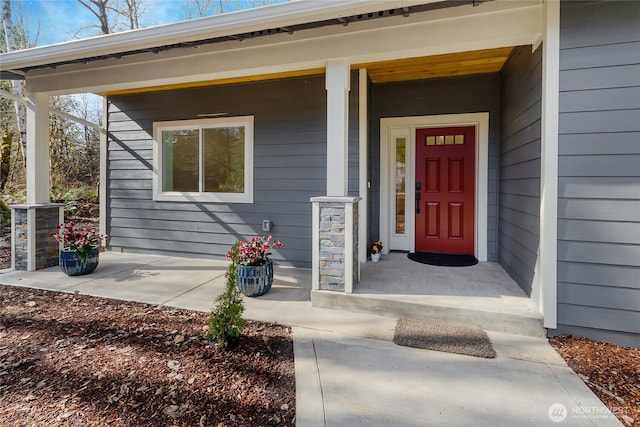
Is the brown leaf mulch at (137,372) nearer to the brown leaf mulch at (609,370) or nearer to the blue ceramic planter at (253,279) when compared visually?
the blue ceramic planter at (253,279)

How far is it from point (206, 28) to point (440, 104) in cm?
308

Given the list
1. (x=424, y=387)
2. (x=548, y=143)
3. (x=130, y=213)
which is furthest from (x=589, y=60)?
(x=130, y=213)

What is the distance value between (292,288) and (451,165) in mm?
2818

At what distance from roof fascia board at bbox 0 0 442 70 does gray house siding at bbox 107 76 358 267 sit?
65.8 inches

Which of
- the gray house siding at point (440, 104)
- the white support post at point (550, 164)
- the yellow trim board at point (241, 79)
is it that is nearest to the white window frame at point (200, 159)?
the yellow trim board at point (241, 79)

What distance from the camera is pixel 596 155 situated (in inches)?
96.5

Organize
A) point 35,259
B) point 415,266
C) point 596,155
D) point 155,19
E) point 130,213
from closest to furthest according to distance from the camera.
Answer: point 596,155, point 415,266, point 35,259, point 130,213, point 155,19

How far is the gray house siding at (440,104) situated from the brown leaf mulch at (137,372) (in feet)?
9.24

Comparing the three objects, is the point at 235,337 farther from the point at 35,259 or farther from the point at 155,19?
the point at 155,19

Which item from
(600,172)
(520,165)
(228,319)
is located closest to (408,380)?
(228,319)

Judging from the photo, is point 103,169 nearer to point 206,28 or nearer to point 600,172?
point 206,28

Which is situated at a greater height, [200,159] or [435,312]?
[200,159]

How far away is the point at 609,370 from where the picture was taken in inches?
84.6

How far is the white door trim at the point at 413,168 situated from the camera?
14.4 ft
